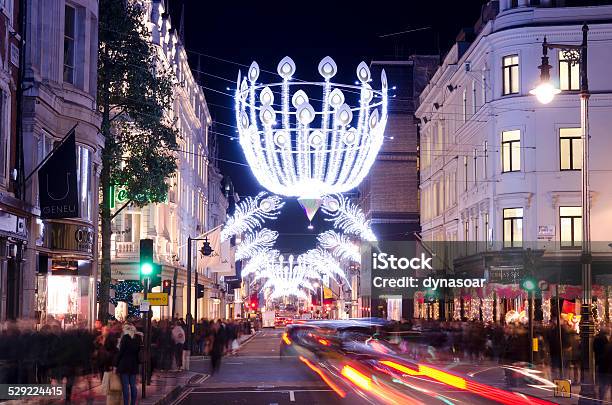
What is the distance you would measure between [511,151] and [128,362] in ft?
121

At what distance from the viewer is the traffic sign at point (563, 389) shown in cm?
2534

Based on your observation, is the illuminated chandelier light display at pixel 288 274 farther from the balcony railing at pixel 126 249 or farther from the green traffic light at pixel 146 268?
the green traffic light at pixel 146 268

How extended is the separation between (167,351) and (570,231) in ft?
78.8

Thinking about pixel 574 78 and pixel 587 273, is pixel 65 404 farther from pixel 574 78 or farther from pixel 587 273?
pixel 574 78

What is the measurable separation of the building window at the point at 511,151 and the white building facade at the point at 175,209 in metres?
16.6

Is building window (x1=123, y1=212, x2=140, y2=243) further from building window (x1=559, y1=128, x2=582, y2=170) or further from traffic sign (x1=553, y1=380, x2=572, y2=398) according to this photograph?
traffic sign (x1=553, y1=380, x2=572, y2=398)

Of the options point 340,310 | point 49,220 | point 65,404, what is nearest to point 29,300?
point 49,220

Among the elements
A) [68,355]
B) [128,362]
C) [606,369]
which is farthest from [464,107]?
[128,362]

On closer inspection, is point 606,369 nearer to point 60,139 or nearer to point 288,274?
point 60,139

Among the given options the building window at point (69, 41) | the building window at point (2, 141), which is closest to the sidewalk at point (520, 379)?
the building window at point (2, 141)

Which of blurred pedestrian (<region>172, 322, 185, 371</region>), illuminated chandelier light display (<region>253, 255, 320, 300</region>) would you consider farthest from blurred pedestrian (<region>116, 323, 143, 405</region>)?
illuminated chandelier light display (<region>253, 255, 320, 300</region>)

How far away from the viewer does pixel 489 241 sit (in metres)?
56.4

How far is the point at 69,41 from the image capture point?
3438 cm

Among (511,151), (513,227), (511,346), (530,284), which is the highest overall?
(511,151)
